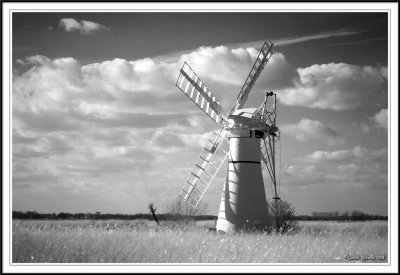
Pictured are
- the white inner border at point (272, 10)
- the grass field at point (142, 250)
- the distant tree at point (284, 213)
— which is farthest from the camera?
the distant tree at point (284, 213)

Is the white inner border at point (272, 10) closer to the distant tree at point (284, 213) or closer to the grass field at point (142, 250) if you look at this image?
the grass field at point (142, 250)

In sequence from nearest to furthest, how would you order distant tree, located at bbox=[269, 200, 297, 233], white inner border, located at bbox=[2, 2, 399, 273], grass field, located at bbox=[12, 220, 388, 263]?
grass field, located at bbox=[12, 220, 388, 263] → white inner border, located at bbox=[2, 2, 399, 273] → distant tree, located at bbox=[269, 200, 297, 233]

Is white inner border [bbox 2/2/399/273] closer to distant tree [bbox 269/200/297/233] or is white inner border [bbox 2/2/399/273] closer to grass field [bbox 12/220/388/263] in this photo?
grass field [bbox 12/220/388/263]

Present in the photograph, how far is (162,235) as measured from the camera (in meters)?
15.2

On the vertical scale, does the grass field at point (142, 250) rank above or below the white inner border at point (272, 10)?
below

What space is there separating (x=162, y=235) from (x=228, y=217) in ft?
25.4

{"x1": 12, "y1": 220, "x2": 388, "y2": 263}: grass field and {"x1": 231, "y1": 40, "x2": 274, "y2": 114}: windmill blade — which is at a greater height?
{"x1": 231, "y1": 40, "x2": 274, "y2": 114}: windmill blade

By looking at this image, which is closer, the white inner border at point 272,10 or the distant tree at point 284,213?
the white inner border at point 272,10

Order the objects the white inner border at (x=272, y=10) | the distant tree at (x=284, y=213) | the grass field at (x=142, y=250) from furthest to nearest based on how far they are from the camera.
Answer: the distant tree at (x=284, y=213) < the white inner border at (x=272, y=10) < the grass field at (x=142, y=250)

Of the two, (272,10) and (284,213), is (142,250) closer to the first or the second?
(272,10)

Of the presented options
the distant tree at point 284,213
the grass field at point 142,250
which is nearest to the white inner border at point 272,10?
the grass field at point 142,250

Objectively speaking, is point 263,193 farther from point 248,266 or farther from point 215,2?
point 215,2

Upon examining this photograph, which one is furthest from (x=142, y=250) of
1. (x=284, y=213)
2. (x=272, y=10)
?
(x=284, y=213)

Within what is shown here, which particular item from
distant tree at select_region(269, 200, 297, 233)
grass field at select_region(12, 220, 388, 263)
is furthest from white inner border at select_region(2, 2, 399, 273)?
distant tree at select_region(269, 200, 297, 233)
